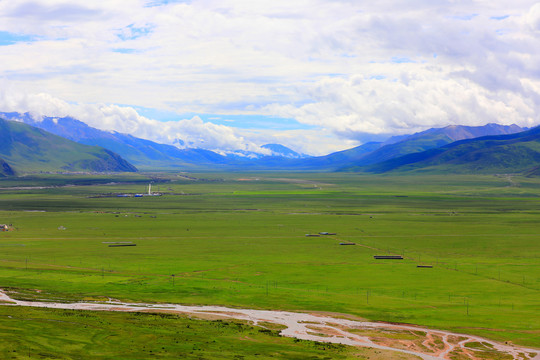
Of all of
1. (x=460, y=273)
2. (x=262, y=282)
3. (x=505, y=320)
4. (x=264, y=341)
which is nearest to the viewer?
(x=264, y=341)

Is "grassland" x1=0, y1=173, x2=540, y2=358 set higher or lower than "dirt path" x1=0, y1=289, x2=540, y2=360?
higher

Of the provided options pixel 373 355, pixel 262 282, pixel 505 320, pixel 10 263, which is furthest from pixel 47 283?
pixel 505 320

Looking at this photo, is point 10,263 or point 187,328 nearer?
point 187,328

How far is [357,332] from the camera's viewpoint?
260ft

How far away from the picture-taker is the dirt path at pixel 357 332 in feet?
234

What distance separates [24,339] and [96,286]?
1448 inches

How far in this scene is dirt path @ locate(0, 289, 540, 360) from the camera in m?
71.4

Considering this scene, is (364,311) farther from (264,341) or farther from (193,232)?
(193,232)

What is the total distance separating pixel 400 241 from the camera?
168250 mm

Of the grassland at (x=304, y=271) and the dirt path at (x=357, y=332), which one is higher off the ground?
the grassland at (x=304, y=271)

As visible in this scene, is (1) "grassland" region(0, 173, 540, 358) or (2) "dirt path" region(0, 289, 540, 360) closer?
(2) "dirt path" region(0, 289, 540, 360)

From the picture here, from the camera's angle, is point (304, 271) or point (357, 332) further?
point (304, 271)

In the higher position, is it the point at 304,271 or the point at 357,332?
the point at 304,271

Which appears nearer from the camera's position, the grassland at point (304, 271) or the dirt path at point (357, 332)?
the dirt path at point (357, 332)
